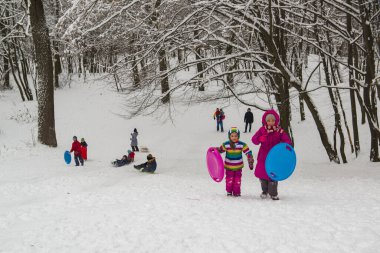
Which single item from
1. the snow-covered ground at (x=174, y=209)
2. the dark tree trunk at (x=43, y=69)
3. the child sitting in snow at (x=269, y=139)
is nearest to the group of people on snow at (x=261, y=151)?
the child sitting in snow at (x=269, y=139)

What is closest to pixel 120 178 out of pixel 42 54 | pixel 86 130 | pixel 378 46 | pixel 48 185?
pixel 48 185

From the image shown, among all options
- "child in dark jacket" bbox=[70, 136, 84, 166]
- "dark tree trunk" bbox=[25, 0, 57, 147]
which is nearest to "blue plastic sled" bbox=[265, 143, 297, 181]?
"child in dark jacket" bbox=[70, 136, 84, 166]

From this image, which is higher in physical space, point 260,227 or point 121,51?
point 121,51

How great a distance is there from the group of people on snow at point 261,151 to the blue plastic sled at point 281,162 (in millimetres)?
209

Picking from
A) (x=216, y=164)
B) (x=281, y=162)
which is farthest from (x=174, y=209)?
(x=281, y=162)

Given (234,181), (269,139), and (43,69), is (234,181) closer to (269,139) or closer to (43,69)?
(269,139)

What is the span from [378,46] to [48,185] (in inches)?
420

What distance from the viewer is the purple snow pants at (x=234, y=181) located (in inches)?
286

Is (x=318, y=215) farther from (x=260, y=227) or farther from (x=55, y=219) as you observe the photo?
(x=55, y=219)

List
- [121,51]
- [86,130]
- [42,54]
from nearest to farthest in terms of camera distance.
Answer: [121,51] < [42,54] < [86,130]

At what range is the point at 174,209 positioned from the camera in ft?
20.0

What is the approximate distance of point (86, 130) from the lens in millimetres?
21359

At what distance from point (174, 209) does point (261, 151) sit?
7.17 feet

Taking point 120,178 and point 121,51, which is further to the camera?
point 121,51
